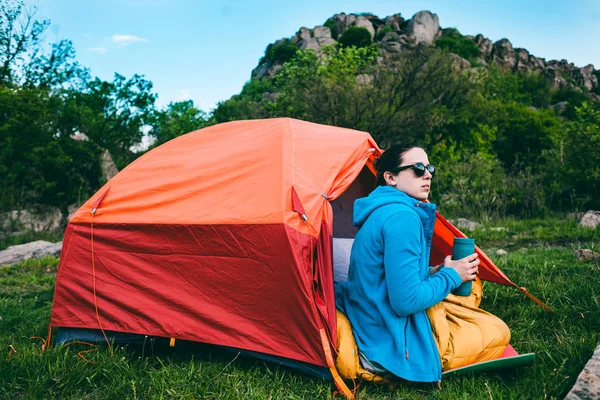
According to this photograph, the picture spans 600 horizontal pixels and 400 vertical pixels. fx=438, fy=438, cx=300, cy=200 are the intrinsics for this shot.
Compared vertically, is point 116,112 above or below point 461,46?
below

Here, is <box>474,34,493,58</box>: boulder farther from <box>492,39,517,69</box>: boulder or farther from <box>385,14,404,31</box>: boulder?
<box>385,14,404,31</box>: boulder

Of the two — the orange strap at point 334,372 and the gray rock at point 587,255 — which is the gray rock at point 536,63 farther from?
the orange strap at point 334,372

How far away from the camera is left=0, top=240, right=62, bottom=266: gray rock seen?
7.00 metres

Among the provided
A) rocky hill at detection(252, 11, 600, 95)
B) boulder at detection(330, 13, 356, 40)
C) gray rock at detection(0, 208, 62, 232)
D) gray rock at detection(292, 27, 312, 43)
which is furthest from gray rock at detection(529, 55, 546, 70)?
gray rock at detection(0, 208, 62, 232)

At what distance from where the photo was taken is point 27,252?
24.0 feet

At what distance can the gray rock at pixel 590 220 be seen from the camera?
24.5ft

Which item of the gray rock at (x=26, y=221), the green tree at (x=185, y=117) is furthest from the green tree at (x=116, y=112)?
the green tree at (x=185, y=117)

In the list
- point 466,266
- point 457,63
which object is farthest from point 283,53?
point 466,266

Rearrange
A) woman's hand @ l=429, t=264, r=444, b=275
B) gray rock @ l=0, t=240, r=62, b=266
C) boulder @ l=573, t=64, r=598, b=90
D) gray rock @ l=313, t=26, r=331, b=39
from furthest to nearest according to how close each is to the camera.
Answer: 1. gray rock @ l=313, t=26, r=331, b=39
2. boulder @ l=573, t=64, r=598, b=90
3. gray rock @ l=0, t=240, r=62, b=266
4. woman's hand @ l=429, t=264, r=444, b=275

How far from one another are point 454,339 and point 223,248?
153 cm

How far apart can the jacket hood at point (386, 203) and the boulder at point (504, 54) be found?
49.2 meters

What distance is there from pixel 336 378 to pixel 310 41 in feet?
154

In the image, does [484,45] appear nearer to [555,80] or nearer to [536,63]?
[536,63]

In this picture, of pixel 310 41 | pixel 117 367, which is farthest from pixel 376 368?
pixel 310 41
